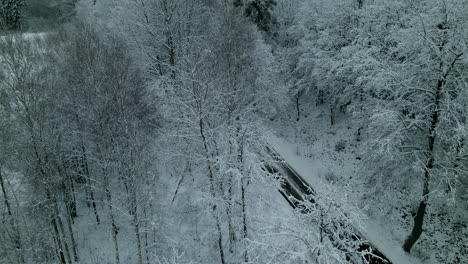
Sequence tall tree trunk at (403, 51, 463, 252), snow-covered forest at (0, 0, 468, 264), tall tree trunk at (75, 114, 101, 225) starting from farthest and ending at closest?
tall tree trunk at (75, 114, 101, 225) → tall tree trunk at (403, 51, 463, 252) → snow-covered forest at (0, 0, 468, 264)

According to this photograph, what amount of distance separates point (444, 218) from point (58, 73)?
960 inches

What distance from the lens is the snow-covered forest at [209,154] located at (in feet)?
45.2

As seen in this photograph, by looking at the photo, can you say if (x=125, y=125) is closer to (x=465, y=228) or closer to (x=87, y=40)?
(x=87, y=40)

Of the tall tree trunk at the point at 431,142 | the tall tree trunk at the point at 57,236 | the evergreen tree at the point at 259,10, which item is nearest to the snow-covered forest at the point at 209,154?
the tall tree trunk at the point at 431,142

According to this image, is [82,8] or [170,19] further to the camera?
[82,8]

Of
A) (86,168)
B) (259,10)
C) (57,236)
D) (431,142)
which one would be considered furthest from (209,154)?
(259,10)

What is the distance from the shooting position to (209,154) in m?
15.8

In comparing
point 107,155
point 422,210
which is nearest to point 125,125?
point 107,155

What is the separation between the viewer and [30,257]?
15.3 m

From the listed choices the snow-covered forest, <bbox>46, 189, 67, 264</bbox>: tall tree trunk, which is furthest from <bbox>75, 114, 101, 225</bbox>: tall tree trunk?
<bbox>46, 189, 67, 264</bbox>: tall tree trunk

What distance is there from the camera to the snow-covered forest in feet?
45.2

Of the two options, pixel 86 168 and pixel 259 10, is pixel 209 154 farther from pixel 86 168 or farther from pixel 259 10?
pixel 259 10

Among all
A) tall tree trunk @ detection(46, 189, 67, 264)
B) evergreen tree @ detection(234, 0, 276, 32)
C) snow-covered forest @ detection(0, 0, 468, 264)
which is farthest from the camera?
evergreen tree @ detection(234, 0, 276, 32)

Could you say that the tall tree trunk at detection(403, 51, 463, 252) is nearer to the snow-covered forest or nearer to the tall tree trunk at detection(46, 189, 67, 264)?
the snow-covered forest
